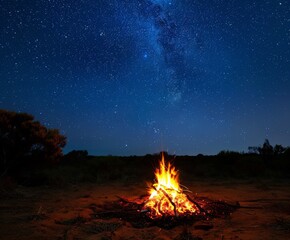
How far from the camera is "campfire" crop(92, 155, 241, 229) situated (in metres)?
7.43

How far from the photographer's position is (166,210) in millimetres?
8086

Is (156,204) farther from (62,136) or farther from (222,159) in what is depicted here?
(222,159)

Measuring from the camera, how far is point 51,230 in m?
6.49

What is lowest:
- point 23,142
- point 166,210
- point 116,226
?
point 116,226

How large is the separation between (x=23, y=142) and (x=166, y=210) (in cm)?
1066

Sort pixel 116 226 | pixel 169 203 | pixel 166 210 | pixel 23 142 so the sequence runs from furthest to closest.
A: pixel 23 142 < pixel 169 203 < pixel 166 210 < pixel 116 226

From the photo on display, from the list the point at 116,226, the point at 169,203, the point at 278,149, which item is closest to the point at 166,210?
the point at 169,203

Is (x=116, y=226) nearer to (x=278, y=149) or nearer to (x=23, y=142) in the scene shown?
(x=23, y=142)

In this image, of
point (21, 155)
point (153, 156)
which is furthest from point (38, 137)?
point (153, 156)

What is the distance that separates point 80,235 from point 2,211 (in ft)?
13.4

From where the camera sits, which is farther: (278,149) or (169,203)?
(278,149)

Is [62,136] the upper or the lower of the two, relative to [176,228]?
upper

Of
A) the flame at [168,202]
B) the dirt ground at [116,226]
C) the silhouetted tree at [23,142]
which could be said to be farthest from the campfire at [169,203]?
the silhouetted tree at [23,142]

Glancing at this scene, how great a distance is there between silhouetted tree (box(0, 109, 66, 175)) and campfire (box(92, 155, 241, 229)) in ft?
25.2
